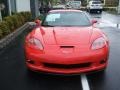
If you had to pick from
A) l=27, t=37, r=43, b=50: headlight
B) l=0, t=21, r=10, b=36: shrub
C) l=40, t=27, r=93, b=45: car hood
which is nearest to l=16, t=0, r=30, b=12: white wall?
l=0, t=21, r=10, b=36: shrub

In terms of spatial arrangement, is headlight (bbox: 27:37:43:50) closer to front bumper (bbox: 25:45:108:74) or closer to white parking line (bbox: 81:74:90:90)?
front bumper (bbox: 25:45:108:74)

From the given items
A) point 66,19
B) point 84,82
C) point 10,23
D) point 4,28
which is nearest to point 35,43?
point 84,82

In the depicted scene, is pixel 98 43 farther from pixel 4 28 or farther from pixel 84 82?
pixel 4 28

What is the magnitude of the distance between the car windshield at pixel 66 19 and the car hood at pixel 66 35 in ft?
1.38

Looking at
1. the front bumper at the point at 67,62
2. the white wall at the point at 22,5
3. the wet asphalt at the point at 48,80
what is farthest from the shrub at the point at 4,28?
the white wall at the point at 22,5

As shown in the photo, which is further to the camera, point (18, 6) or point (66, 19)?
point (18, 6)

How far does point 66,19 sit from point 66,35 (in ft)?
4.26

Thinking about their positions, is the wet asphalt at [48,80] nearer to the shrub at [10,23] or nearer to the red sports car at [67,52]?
the red sports car at [67,52]

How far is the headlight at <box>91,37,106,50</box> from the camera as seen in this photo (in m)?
5.66

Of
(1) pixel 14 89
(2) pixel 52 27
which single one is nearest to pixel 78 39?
(2) pixel 52 27

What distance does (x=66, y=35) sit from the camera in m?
6.14

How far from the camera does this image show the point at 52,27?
6871 millimetres

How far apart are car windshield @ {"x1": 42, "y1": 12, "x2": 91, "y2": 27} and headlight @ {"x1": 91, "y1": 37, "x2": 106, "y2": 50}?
4.28 feet

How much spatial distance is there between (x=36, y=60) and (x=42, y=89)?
0.62m
